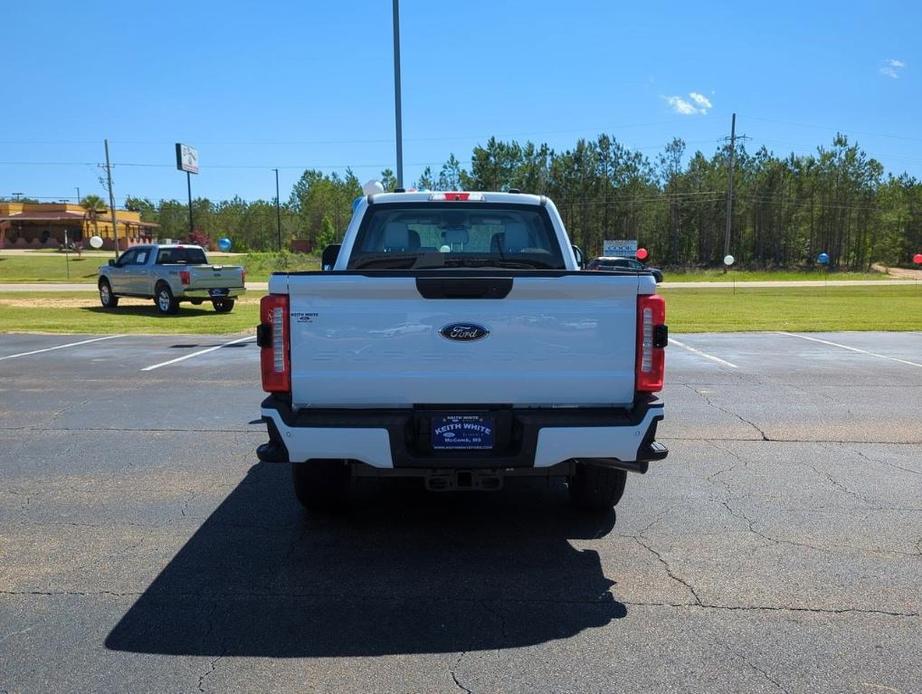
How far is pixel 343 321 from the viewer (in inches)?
152

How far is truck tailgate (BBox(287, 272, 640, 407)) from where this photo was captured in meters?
3.84

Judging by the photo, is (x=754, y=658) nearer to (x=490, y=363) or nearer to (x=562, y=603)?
(x=562, y=603)

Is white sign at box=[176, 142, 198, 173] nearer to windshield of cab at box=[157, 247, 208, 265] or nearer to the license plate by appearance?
windshield of cab at box=[157, 247, 208, 265]

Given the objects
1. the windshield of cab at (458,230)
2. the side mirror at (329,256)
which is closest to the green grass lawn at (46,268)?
the side mirror at (329,256)

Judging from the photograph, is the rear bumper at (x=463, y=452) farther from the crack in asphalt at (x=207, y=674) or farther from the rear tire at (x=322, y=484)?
the crack in asphalt at (x=207, y=674)

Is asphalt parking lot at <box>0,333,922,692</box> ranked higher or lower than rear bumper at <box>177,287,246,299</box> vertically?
lower

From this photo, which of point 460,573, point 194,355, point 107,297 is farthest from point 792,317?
point 107,297

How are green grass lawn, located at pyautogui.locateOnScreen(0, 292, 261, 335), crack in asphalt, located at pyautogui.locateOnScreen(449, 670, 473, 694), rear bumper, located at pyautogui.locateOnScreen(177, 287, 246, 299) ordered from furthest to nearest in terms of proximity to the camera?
rear bumper, located at pyautogui.locateOnScreen(177, 287, 246, 299), green grass lawn, located at pyautogui.locateOnScreen(0, 292, 261, 335), crack in asphalt, located at pyautogui.locateOnScreen(449, 670, 473, 694)

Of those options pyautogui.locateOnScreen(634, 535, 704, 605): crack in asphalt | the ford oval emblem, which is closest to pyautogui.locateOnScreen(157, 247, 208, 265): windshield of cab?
the ford oval emblem

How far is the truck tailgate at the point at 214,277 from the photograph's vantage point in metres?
20.1

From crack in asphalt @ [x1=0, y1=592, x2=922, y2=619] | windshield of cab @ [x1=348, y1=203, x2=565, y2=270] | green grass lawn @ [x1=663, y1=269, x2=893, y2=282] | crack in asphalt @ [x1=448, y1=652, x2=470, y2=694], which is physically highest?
windshield of cab @ [x1=348, y1=203, x2=565, y2=270]

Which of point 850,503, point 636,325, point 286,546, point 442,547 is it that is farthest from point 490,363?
point 850,503

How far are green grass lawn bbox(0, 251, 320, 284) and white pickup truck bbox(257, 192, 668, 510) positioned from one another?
44450mm

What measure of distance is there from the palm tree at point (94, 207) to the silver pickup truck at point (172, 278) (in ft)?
220
